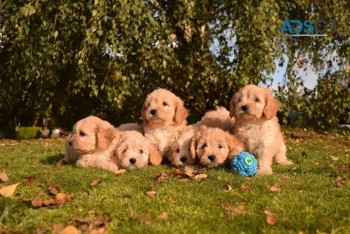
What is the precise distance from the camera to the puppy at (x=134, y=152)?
20.7 ft

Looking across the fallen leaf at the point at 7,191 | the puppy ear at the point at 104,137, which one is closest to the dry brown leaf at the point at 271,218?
the fallen leaf at the point at 7,191

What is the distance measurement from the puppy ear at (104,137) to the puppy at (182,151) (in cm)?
86

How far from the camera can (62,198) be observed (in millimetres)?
4418

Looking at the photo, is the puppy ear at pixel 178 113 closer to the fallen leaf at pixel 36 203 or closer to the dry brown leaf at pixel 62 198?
the dry brown leaf at pixel 62 198

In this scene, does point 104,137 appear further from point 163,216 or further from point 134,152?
point 163,216

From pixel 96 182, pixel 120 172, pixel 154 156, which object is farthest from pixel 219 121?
pixel 96 182

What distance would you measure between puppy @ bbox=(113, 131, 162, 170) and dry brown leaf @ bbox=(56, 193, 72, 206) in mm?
1769

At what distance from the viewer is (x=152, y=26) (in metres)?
9.52

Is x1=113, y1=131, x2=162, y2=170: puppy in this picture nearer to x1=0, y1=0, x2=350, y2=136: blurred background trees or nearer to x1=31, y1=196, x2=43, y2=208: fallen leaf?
A: x1=31, y1=196, x2=43, y2=208: fallen leaf

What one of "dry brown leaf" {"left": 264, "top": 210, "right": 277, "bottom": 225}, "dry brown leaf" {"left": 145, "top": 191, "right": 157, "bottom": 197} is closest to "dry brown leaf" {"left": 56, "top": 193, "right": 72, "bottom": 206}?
"dry brown leaf" {"left": 145, "top": 191, "right": 157, "bottom": 197}

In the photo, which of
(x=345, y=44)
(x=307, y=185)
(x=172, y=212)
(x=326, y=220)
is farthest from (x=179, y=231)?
(x=345, y=44)

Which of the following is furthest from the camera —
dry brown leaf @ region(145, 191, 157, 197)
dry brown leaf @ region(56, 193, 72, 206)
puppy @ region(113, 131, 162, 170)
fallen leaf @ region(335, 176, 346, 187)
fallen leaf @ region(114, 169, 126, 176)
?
puppy @ region(113, 131, 162, 170)

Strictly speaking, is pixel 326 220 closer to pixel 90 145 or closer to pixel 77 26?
pixel 90 145

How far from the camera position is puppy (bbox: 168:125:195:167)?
254 inches
